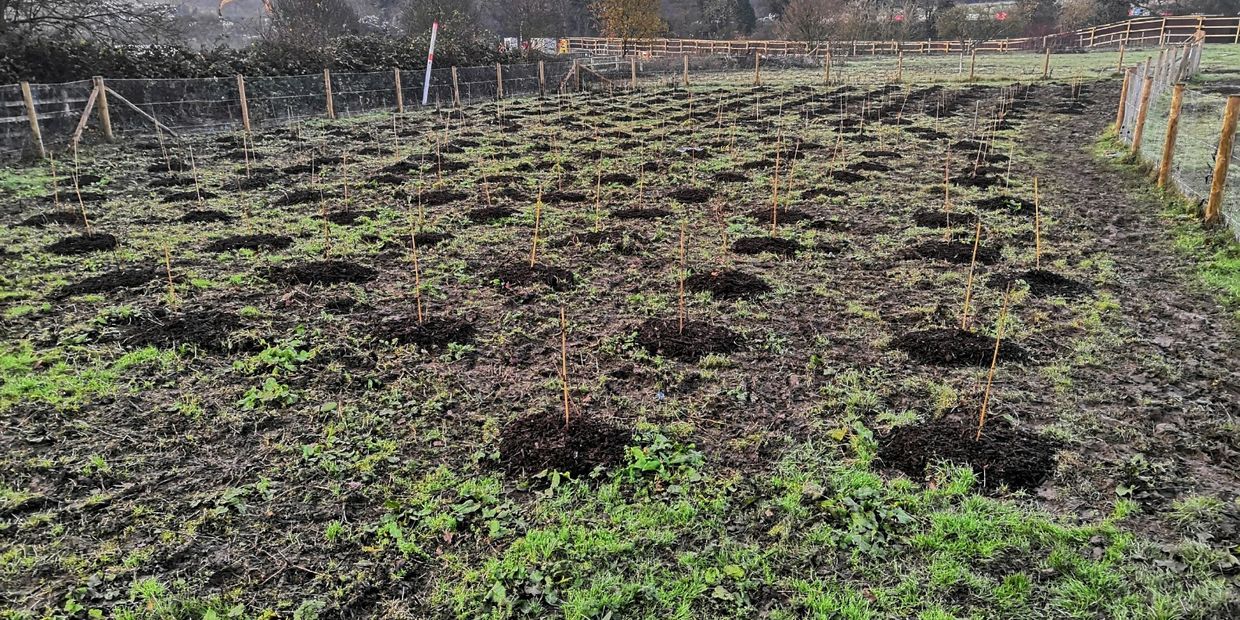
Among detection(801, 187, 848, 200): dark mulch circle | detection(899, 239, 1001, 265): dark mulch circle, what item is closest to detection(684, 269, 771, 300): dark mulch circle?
A: detection(899, 239, 1001, 265): dark mulch circle

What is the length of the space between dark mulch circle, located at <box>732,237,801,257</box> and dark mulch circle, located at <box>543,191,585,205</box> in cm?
265

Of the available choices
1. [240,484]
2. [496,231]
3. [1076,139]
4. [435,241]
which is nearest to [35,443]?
[240,484]

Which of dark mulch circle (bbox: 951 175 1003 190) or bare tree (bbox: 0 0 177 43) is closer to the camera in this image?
dark mulch circle (bbox: 951 175 1003 190)

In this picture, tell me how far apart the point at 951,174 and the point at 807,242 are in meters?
4.15

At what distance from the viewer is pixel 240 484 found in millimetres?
3168

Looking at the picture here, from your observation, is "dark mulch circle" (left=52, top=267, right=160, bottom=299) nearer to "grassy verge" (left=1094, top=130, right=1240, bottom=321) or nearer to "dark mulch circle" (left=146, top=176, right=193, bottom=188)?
"dark mulch circle" (left=146, top=176, right=193, bottom=188)

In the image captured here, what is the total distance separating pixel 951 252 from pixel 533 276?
385 centimetres

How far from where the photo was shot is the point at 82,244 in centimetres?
684

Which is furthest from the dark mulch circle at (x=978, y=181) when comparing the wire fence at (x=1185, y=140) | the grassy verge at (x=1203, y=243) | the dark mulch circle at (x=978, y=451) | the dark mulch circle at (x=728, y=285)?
the dark mulch circle at (x=978, y=451)

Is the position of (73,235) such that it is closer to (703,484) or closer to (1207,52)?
(703,484)

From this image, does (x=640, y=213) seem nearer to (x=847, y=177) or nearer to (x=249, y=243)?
(x=847, y=177)

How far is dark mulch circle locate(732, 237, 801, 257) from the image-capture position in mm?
6547

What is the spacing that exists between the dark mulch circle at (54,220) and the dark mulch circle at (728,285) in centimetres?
714

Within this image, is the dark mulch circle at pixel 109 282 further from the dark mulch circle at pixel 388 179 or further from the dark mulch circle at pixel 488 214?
the dark mulch circle at pixel 388 179
